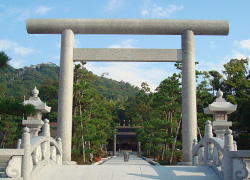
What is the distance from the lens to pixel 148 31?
436 inches

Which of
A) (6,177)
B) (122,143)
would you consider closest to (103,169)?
(6,177)

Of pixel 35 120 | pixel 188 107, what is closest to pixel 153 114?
pixel 188 107

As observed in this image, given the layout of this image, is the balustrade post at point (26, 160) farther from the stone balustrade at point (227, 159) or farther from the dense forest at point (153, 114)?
the stone balustrade at point (227, 159)

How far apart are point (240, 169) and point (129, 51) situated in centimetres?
669

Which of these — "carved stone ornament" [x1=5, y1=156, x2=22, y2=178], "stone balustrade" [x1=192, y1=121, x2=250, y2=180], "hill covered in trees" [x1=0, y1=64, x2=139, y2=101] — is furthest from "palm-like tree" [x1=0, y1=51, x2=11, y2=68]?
"hill covered in trees" [x1=0, y1=64, x2=139, y2=101]

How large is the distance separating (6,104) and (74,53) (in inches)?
246

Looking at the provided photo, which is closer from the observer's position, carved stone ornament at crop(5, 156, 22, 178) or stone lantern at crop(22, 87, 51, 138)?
carved stone ornament at crop(5, 156, 22, 178)

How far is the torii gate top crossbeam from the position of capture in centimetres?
1099

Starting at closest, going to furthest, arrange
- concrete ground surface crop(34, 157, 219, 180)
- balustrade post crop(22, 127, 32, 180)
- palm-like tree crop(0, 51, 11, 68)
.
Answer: balustrade post crop(22, 127, 32, 180), palm-like tree crop(0, 51, 11, 68), concrete ground surface crop(34, 157, 219, 180)

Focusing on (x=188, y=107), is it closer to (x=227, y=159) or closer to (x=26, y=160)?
(x=227, y=159)

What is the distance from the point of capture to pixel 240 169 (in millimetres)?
5312

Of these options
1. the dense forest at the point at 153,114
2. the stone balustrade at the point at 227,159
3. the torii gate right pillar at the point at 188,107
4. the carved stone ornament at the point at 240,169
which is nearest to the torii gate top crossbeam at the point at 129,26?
the torii gate right pillar at the point at 188,107

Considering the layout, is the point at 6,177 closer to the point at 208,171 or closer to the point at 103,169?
the point at 103,169

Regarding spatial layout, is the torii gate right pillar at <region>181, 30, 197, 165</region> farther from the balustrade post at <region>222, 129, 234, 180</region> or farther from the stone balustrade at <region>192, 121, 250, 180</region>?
the balustrade post at <region>222, 129, 234, 180</region>
